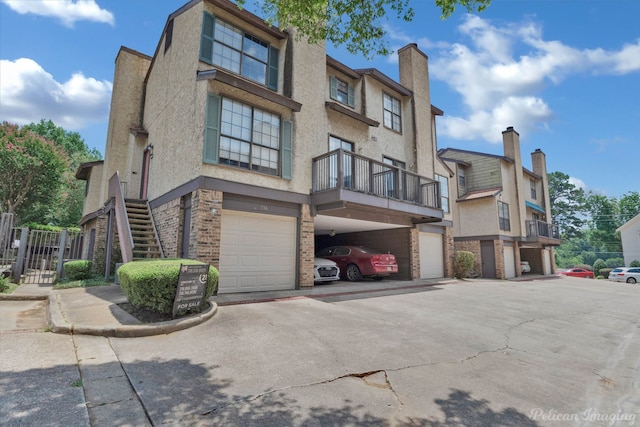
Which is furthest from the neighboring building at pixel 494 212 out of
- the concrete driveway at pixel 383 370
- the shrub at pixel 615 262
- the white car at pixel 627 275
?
the shrub at pixel 615 262

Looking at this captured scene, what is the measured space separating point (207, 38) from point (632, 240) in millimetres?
48386

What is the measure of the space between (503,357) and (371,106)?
12038 millimetres

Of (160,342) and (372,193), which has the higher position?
(372,193)

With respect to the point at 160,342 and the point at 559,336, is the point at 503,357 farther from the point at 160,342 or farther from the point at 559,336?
the point at 160,342

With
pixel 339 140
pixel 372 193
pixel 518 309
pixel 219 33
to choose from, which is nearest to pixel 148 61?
pixel 219 33

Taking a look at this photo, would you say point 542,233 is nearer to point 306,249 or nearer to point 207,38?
point 306,249

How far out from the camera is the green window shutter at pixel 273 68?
11.1 meters

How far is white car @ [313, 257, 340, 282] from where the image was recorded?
A: 39.1ft

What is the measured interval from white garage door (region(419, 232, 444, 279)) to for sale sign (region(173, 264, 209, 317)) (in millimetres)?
11482

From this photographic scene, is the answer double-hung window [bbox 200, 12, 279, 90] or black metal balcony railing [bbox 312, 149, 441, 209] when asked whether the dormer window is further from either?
black metal balcony railing [bbox 312, 149, 441, 209]

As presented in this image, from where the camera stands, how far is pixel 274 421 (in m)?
2.84

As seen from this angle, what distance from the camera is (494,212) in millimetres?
21391

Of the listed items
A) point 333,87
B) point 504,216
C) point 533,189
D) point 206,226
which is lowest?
point 206,226

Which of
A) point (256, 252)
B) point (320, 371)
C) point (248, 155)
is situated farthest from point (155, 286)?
point (248, 155)
